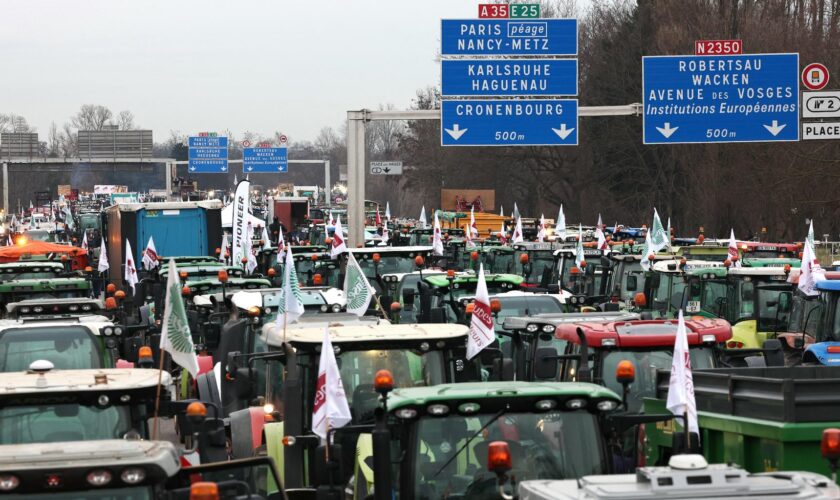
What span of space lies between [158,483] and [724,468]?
241 cm

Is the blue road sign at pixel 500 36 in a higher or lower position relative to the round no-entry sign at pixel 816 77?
higher

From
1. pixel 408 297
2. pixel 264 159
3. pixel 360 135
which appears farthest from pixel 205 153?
pixel 408 297

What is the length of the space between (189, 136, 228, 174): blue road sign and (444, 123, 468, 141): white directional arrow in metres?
51.4

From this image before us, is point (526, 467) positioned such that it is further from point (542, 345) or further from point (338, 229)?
point (338, 229)

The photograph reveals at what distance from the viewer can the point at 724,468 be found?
6.39 m

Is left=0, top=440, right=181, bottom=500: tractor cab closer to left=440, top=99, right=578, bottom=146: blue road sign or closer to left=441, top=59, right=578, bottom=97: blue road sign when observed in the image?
left=441, top=59, right=578, bottom=97: blue road sign

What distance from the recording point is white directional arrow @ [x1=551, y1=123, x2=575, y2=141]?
34.0 meters

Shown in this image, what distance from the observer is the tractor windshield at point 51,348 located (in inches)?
566

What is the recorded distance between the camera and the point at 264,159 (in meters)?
85.6

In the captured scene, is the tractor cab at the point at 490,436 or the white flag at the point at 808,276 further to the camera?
the white flag at the point at 808,276

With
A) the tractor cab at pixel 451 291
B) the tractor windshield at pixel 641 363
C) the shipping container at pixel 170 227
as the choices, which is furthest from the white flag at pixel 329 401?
the shipping container at pixel 170 227

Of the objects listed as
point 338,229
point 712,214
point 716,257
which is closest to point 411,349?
point 338,229

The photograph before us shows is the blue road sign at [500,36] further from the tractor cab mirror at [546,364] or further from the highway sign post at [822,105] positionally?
the tractor cab mirror at [546,364]

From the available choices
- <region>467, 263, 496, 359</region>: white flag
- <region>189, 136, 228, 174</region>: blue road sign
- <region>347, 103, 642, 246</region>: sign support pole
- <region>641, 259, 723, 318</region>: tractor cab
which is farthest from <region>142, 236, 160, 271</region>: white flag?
<region>189, 136, 228, 174</region>: blue road sign
